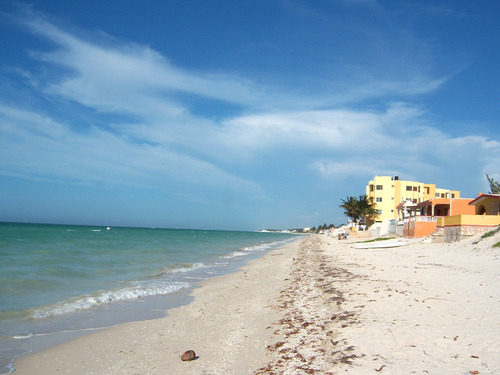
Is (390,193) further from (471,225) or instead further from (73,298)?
(73,298)

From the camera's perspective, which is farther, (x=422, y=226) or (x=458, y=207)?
(x=458, y=207)

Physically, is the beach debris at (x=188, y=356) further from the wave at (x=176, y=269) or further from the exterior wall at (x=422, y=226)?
the exterior wall at (x=422, y=226)

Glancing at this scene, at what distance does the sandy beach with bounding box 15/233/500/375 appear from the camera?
5090 millimetres

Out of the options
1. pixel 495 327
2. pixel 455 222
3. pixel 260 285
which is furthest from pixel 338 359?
pixel 455 222

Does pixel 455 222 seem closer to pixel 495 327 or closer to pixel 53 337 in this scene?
pixel 495 327

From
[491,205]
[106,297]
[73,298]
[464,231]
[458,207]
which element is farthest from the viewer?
[458,207]

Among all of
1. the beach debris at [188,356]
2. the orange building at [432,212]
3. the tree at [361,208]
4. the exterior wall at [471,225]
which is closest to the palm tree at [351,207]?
the tree at [361,208]

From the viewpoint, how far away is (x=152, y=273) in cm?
1888

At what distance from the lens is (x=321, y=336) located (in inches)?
257

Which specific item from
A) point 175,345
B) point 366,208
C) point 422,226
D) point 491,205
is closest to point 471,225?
point 491,205

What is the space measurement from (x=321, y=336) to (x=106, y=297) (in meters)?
8.23

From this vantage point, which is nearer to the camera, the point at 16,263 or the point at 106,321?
the point at 106,321

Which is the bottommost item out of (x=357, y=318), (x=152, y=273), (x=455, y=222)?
(x=152, y=273)

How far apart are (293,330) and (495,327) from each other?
3.42 m
